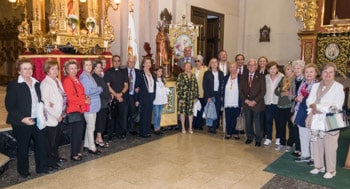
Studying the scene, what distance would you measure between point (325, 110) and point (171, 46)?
377 cm

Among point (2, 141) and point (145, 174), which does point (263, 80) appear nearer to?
point (145, 174)

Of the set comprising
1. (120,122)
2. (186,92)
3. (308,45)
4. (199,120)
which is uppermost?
(308,45)

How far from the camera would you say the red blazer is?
3607 mm

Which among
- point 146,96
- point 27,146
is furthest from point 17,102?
point 146,96

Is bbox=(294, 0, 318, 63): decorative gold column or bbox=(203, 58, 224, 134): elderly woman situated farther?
bbox=(294, 0, 318, 63): decorative gold column

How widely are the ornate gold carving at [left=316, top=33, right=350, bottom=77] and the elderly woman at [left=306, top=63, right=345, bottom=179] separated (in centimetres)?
483

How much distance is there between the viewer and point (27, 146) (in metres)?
3.24

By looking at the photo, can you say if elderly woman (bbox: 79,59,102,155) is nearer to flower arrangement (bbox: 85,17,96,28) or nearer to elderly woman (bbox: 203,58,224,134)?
elderly woman (bbox: 203,58,224,134)

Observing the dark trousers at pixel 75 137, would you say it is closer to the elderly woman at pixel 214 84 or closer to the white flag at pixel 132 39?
the elderly woman at pixel 214 84

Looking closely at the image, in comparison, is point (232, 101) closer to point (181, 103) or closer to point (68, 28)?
point (181, 103)

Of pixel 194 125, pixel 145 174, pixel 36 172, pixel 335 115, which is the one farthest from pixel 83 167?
pixel 335 115

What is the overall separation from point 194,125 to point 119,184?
2.80 meters

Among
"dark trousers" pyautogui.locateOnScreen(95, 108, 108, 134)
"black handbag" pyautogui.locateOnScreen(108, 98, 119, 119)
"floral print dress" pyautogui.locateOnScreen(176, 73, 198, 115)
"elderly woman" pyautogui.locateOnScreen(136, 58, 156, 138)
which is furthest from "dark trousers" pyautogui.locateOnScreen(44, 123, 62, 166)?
"floral print dress" pyautogui.locateOnScreen(176, 73, 198, 115)

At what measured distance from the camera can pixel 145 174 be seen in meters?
3.42
